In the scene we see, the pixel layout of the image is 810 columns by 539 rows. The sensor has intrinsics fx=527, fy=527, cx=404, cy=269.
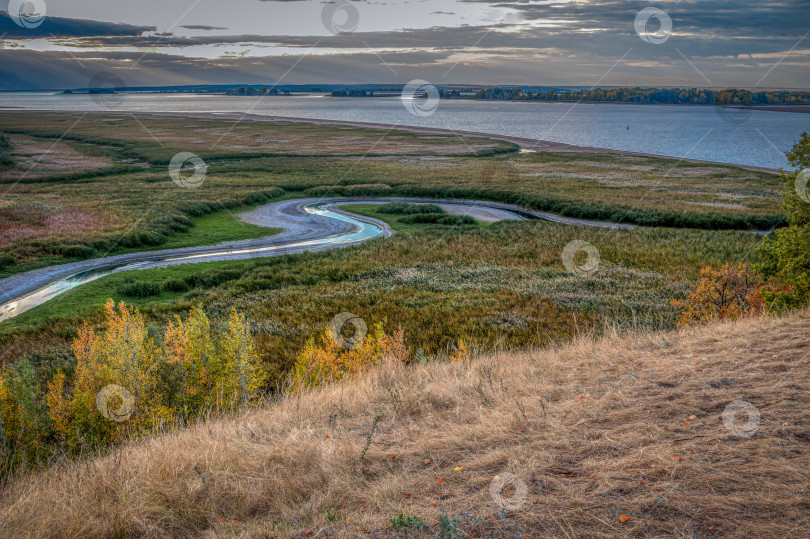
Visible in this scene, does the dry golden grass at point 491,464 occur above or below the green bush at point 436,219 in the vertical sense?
below

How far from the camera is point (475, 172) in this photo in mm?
69312

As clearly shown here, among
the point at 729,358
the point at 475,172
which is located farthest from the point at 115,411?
the point at 475,172

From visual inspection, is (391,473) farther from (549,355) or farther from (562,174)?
(562,174)

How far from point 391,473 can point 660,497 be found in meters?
2.83

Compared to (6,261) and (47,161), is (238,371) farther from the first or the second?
(47,161)
